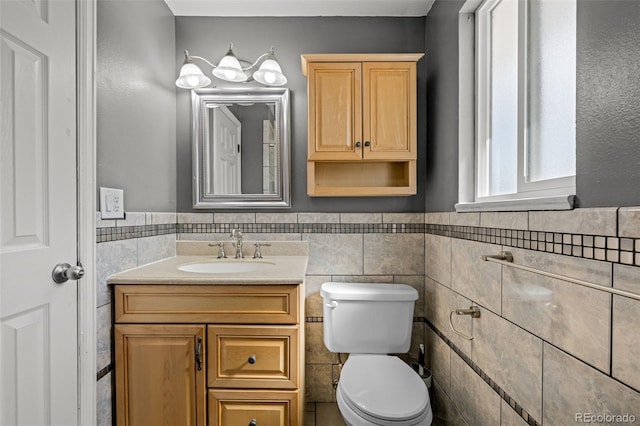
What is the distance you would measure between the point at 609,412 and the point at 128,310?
1588 millimetres

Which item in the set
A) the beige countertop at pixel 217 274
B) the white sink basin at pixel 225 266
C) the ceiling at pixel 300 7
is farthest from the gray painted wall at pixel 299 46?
the white sink basin at pixel 225 266

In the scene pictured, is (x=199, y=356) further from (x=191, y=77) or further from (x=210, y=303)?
(x=191, y=77)

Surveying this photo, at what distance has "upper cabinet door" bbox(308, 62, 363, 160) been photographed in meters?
1.86

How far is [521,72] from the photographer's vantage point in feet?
4.25

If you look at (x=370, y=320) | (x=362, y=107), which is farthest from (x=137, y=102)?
(x=370, y=320)

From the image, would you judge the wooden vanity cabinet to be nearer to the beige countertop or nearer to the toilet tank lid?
the beige countertop

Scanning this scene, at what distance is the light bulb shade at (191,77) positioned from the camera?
1934mm

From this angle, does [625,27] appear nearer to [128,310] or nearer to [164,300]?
[164,300]

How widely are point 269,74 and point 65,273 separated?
138cm

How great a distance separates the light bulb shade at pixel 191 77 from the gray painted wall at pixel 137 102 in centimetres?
10

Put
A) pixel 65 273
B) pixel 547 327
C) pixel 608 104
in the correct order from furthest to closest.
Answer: pixel 65 273 < pixel 547 327 < pixel 608 104

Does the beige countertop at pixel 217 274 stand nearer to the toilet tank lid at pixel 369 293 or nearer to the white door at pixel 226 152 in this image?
the toilet tank lid at pixel 369 293

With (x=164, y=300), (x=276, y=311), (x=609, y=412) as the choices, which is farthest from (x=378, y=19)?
(x=609, y=412)

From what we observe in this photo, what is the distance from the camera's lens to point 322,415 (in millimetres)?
1931
